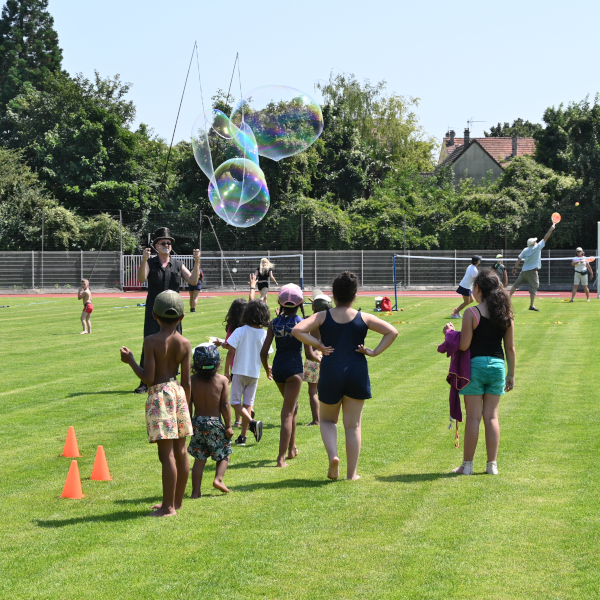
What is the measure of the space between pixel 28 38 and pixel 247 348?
85.5m

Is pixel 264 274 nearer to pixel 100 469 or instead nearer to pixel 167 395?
pixel 100 469

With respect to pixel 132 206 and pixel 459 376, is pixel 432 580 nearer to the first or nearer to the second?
pixel 459 376

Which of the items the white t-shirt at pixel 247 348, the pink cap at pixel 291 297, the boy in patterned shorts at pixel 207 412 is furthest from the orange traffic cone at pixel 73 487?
the pink cap at pixel 291 297

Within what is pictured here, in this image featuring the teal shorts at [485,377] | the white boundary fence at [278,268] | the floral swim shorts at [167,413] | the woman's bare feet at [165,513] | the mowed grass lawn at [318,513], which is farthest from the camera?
the white boundary fence at [278,268]

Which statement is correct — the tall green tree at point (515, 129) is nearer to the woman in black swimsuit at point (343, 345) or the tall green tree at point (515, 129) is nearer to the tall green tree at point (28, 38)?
the tall green tree at point (28, 38)

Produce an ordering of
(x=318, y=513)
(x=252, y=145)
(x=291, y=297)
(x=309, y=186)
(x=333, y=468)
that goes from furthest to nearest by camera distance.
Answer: (x=309, y=186) → (x=252, y=145) → (x=291, y=297) → (x=333, y=468) → (x=318, y=513)

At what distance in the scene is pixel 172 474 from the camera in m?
5.53

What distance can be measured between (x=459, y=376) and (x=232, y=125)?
37.7 feet

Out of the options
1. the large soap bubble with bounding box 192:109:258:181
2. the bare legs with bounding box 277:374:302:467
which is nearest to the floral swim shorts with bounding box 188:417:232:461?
the bare legs with bounding box 277:374:302:467

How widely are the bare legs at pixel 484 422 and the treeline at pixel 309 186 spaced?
98.9 feet

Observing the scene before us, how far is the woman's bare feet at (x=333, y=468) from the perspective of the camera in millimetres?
6422

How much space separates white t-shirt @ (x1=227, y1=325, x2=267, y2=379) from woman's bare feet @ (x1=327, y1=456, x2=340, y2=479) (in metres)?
1.55

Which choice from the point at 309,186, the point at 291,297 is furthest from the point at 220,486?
the point at 309,186

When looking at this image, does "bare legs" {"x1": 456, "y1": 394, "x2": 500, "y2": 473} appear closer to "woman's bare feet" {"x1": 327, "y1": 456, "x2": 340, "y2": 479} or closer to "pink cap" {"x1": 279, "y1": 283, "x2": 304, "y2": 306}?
"woman's bare feet" {"x1": 327, "y1": 456, "x2": 340, "y2": 479}
